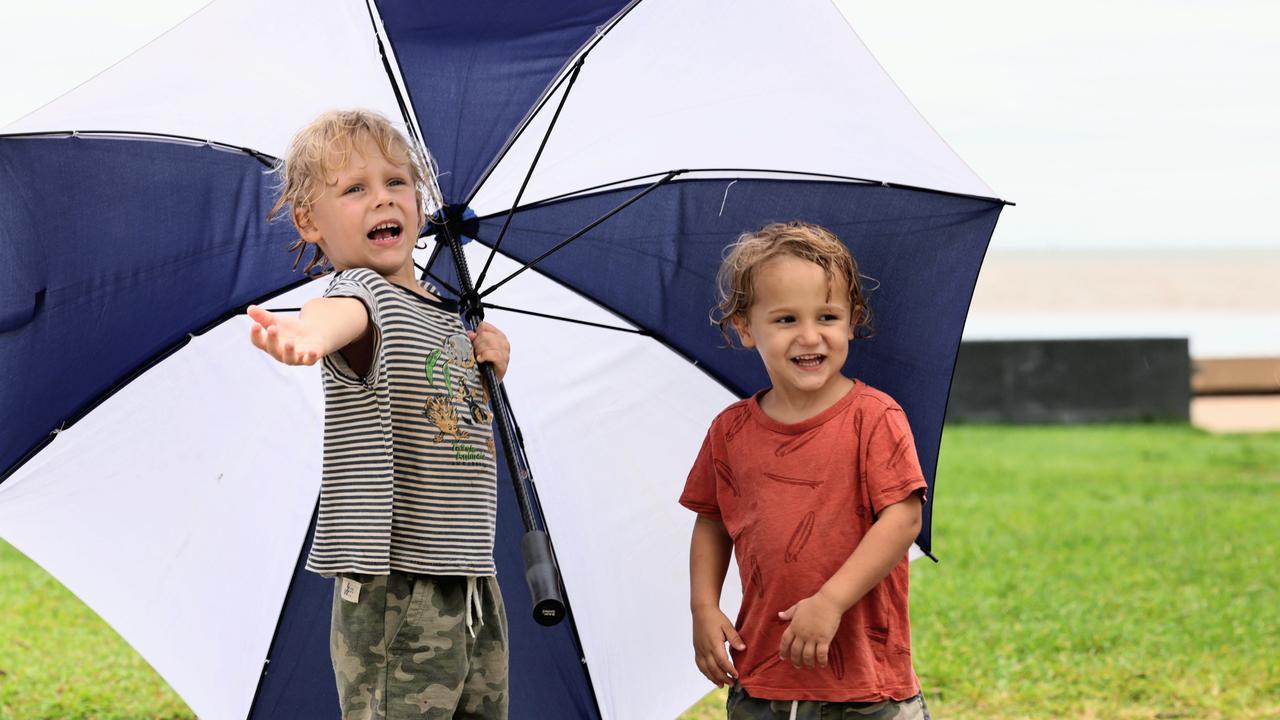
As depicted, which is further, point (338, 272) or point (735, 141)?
point (735, 141)

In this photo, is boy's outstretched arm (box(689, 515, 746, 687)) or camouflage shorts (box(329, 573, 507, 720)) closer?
camouflage shorts (box(329, 573, 507, 720))

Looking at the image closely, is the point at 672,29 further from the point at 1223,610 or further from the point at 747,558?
the point at 1223,610

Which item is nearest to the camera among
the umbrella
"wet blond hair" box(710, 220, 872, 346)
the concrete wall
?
"wet blond hair" box(710, 220, 872, 346)

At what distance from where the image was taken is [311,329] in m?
2.00

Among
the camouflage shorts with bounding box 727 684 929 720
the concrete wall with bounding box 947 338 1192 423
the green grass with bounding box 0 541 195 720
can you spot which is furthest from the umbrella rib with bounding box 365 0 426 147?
the concrete wall with bounding box 947 338 1192 423

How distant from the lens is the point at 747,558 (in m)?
2.45

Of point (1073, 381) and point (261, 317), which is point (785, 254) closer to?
point (261, 317)

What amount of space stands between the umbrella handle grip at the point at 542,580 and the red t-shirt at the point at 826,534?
1.14 feet

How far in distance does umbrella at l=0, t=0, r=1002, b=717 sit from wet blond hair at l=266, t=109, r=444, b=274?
0.14m

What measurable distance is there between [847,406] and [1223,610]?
340cm

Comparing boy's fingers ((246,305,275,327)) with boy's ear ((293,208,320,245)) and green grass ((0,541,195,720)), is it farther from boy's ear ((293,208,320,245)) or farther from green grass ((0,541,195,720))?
green grass ((0,541,195,720))

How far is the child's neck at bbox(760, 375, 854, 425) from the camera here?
2466mm

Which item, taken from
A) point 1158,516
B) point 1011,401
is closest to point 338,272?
point 1158,516

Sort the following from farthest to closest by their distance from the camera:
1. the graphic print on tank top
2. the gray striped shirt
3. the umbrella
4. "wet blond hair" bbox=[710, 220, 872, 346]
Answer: the umbrella, "wet blond hair" bbox=[710, 220, 872, 346], the graphic print on tank top, the gray striped shirt
